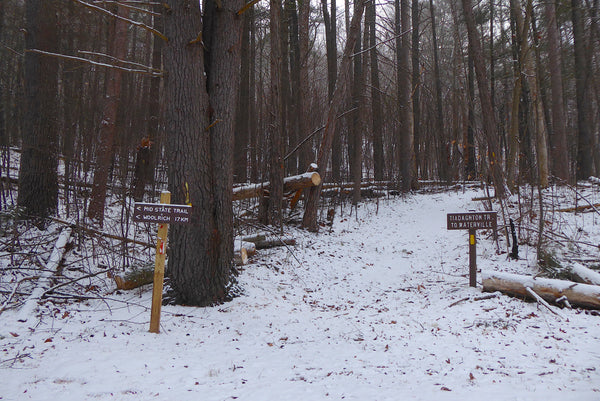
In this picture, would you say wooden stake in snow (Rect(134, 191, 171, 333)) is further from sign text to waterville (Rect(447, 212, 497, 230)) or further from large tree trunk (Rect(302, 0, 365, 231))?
large tree trunk (Rect(302, 0, 365, 231))

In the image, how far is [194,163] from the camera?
5539 mm

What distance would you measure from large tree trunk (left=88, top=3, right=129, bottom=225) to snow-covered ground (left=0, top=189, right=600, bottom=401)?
10.9 ft

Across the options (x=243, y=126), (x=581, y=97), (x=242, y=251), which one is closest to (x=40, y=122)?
(x=242, y=251)

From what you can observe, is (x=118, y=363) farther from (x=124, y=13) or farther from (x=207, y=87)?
(x=124, y=13)

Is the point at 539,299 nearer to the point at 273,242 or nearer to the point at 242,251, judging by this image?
the point at 242,251

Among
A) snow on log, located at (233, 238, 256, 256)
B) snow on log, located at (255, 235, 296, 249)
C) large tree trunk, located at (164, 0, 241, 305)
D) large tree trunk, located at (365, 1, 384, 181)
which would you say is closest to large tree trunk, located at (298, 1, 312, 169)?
large tree trunk, located at (365, 1, 384, 181)

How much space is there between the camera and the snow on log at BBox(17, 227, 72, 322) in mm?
4773

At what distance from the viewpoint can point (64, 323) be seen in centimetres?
471

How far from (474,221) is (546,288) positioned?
150 cm

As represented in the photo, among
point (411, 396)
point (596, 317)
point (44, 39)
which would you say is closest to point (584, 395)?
point (411, 396)

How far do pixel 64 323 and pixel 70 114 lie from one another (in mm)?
6625

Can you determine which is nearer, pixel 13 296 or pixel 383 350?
pixel 383 350

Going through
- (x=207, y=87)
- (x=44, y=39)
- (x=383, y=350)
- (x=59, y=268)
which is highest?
(x=44, y=39)

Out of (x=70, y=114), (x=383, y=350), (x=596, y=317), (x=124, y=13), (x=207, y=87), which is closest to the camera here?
(x=383, y=350)
